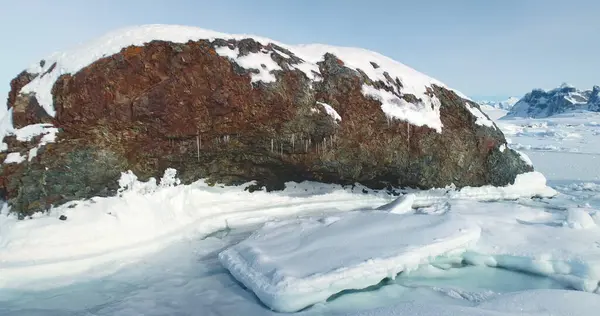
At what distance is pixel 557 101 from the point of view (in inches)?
3629

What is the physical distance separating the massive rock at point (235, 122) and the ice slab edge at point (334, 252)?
10.2 ft

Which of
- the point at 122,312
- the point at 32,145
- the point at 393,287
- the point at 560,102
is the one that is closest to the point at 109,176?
the point at 32,145

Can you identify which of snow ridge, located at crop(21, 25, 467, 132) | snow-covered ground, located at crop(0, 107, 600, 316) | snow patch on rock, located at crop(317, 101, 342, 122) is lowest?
snow-covered ground, located at crop(0, 107, 600, 316)

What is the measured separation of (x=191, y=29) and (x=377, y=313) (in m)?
7.96

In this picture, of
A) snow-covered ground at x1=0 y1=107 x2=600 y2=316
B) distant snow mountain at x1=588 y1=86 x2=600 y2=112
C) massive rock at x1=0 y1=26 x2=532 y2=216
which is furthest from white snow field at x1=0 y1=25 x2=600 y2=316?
distant snow mountain at x1=588 y1=86 x2=600 y2=112

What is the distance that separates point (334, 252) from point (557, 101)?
354 ft

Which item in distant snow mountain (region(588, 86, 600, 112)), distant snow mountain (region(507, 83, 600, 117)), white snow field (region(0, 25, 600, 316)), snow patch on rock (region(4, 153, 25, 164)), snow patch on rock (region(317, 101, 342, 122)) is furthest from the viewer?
distant snow mountain (region(507, 83, 600, 117))

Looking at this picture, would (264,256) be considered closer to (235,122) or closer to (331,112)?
(235,122)

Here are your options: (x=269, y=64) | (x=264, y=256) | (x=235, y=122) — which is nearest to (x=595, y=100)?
(x=269, y=64)

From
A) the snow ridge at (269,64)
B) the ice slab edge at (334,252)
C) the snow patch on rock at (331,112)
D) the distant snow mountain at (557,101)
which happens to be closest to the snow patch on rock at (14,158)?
the snow ridge at (269,64)

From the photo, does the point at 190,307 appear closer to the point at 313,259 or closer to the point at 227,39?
the point at 313,259

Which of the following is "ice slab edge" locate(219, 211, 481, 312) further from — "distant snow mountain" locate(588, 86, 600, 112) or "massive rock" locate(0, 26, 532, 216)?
"distant snow mountain" locate(588, 86, 600, 112)

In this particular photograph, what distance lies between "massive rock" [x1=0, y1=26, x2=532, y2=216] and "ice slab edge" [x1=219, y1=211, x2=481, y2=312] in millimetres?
3097

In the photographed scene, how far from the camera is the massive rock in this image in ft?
25.7
